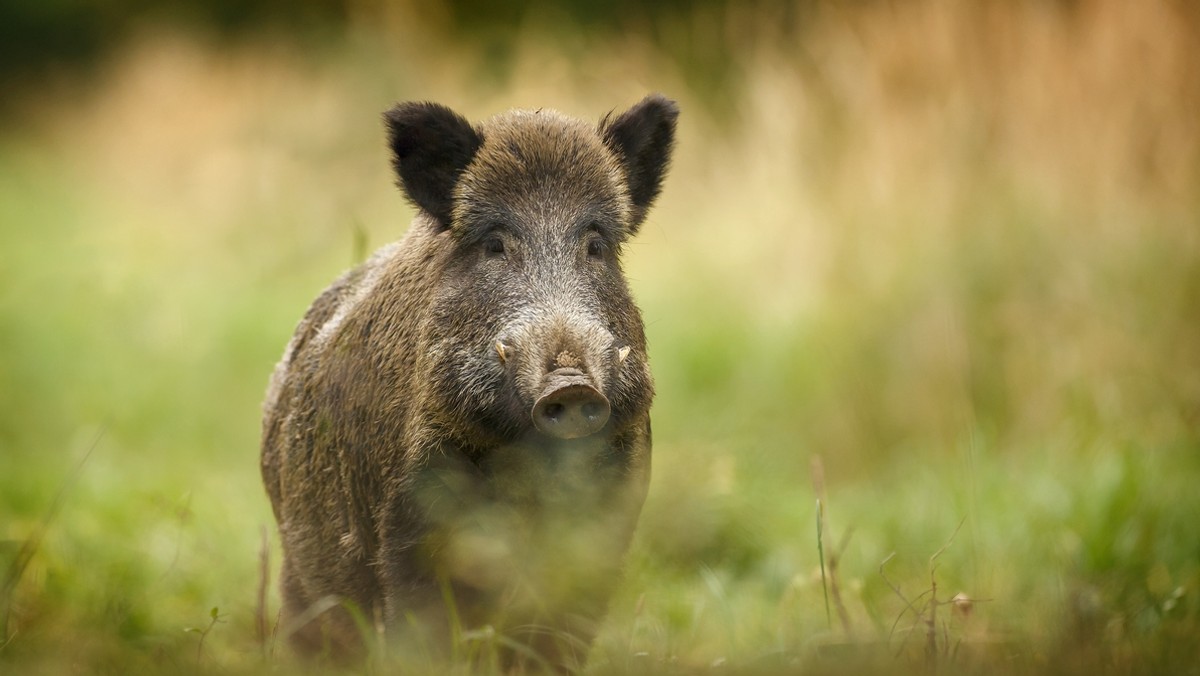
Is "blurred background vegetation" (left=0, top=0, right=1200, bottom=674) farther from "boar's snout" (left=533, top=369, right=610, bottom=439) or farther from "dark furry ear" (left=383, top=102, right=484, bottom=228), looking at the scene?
"dark furry ear" (left=383, top=102, right=484, bottom=228)

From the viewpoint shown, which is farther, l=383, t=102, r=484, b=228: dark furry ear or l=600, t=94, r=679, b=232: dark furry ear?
l=600, t=94, r=679, b=232: dark furry ear

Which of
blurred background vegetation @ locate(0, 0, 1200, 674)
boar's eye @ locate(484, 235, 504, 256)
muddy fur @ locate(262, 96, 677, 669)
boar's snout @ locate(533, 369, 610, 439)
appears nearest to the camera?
boar's snout @ locate(533, 369, 610, 439)

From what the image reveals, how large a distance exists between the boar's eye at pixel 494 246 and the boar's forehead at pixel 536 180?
50 mm

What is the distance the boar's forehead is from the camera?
379 centimetres

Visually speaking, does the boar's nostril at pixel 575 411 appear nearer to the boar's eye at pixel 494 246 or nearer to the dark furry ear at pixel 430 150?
the boar's eye at pixel 494 246

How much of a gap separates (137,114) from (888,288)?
1132 cm

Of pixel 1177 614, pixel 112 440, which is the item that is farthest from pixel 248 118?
pixel 1177 614

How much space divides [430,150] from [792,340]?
429 centimetres

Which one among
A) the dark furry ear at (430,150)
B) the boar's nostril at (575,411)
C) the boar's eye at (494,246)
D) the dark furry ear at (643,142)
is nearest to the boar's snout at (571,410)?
the boar's nostril at (575,411)

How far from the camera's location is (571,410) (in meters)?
3.08

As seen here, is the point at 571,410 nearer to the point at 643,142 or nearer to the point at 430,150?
the point at 430,150

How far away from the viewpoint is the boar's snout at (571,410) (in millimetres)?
3070

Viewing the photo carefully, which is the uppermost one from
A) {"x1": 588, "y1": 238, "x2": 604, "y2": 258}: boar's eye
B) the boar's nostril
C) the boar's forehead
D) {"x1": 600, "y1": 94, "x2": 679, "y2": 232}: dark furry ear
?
{"x1": 600, "y1": 94, "x2": 679, "y2": 232}: dark furry ear

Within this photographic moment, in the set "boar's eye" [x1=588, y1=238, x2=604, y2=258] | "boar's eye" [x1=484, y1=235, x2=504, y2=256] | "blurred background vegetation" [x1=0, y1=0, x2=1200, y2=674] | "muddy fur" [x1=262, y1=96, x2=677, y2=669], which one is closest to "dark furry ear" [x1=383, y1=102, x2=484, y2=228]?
"muddy fur" [x1=262, y1=96, x2=677, y2=669]
